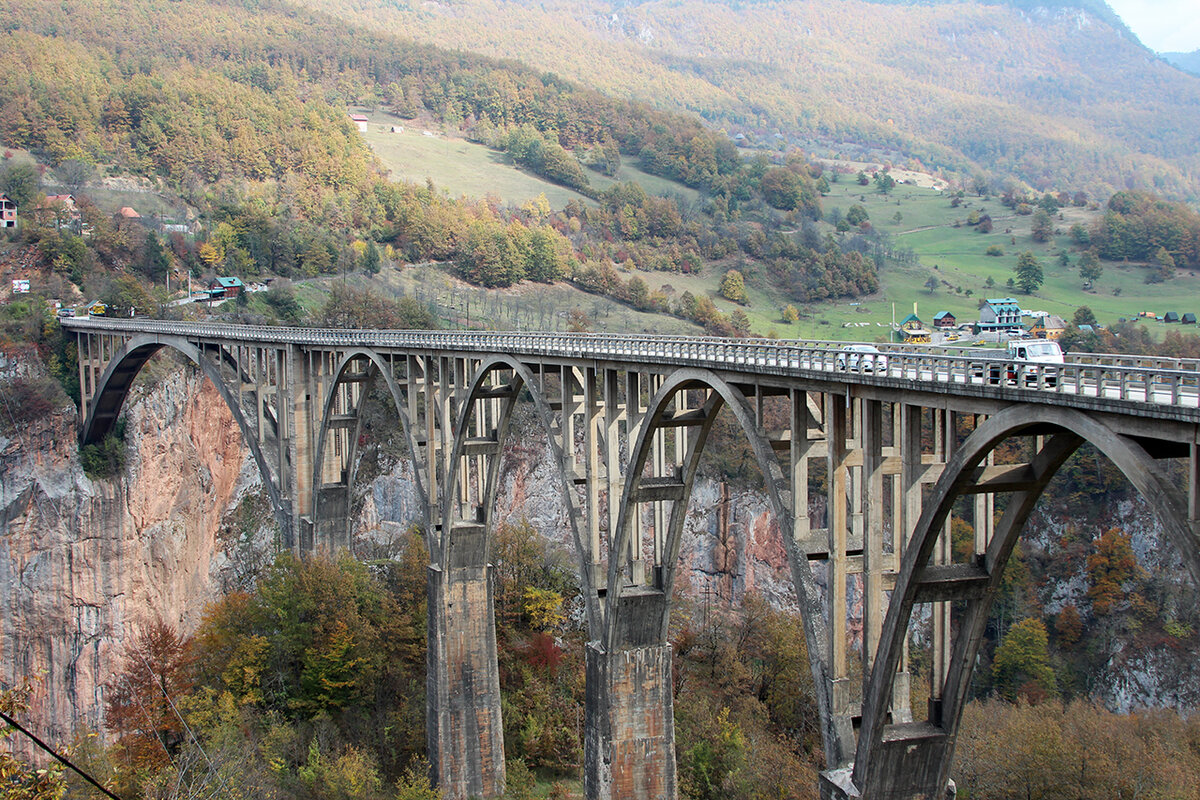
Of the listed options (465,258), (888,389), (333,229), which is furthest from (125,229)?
(888,389)

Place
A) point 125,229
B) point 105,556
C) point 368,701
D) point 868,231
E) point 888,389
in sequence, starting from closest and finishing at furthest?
point 888,389 < point 368,701 < point 105,556 < point 125,229 < point 868,231

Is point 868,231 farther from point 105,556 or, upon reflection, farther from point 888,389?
point 888,389

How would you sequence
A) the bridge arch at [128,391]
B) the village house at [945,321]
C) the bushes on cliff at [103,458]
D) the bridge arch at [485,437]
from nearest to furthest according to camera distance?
the bridge arch at [485,437] < the bridge arch at [128,391] < the bushes on cliff at [103,458] < the village house at [945,321]

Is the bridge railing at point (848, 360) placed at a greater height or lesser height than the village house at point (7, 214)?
lesser

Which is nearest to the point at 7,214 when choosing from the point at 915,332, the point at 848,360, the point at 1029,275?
the point at 915,332

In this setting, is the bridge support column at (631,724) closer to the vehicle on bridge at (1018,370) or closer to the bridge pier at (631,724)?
the bridge pier at (631,724)

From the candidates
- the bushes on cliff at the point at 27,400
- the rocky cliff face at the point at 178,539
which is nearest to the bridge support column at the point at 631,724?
the rocky cliff face at the point at 178,539

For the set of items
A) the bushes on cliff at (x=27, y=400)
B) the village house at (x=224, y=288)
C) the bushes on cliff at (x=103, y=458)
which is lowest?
the bushes on cliff at (x=103, y=458)

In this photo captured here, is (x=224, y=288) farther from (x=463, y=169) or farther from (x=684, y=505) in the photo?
(x=463, y=169)
